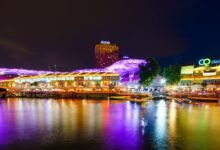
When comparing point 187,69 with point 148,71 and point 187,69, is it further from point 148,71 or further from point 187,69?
point 148,71

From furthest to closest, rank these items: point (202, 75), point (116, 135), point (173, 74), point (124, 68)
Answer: point (124, 68) → point (202, 75) → point (173, 74) → point (116, 135)

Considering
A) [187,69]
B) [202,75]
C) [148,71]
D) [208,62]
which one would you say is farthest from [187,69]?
[148,71]

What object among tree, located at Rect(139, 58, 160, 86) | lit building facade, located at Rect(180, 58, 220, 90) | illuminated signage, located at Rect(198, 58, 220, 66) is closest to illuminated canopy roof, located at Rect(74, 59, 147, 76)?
lit building facade, located at Rect(180, 58, 220, 90)

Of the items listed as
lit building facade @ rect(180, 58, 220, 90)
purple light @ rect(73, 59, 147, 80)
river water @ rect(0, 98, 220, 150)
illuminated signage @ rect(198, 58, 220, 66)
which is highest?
purple light @ rect(73, 59, 147, 80)

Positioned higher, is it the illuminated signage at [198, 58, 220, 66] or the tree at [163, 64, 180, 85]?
the illuminated signage at [198, 58, 220, 66]

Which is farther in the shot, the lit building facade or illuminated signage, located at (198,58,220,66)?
illuminated signage, located at (198,58,220,66)

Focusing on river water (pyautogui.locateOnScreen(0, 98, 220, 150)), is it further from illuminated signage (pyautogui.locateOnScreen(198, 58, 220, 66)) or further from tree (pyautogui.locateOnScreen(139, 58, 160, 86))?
illuminated signage (pyautogui.locateOnScreen(198, 58, 220, 66))

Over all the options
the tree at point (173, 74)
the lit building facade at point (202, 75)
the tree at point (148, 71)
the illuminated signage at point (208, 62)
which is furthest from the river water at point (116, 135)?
the illuminated signage at point (208, 62)

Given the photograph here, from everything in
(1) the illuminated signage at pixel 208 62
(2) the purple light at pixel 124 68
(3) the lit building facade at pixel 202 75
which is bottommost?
(3) the lit building facade at pixel 202 75

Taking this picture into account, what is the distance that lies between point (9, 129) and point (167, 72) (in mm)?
49049

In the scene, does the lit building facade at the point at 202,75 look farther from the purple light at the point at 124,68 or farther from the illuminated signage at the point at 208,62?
the purple light at the point at 124,68

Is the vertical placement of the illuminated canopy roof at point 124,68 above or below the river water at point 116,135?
above

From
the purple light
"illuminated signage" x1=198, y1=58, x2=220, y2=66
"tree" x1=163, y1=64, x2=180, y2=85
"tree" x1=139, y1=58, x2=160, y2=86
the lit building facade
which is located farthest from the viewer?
the purple light

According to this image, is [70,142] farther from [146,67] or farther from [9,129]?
[146,67]
